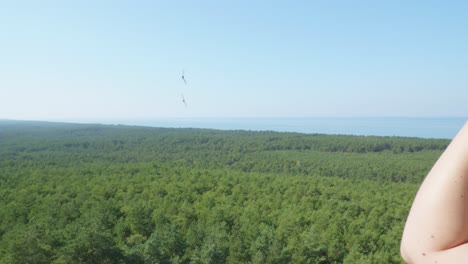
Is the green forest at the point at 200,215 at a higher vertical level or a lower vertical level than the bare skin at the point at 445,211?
lower

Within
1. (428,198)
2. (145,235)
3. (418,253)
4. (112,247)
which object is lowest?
(145,235)

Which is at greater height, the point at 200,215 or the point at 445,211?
the point at 445,211

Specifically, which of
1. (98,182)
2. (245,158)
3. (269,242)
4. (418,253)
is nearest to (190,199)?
(98,182)

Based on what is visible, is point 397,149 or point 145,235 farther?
point 397,149

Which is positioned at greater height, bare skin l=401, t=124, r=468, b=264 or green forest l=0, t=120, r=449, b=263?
bare skin l=401, t=124, r=468, b=264

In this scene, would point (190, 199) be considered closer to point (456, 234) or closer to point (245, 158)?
point (456, 234)

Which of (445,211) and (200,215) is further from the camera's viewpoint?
(200,215)

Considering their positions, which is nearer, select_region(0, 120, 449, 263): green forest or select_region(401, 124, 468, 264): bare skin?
select_region(401, 124, 468, 264): bare skin

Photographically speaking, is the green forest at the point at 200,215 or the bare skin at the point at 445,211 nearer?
the bare skin at the point at 445,211
